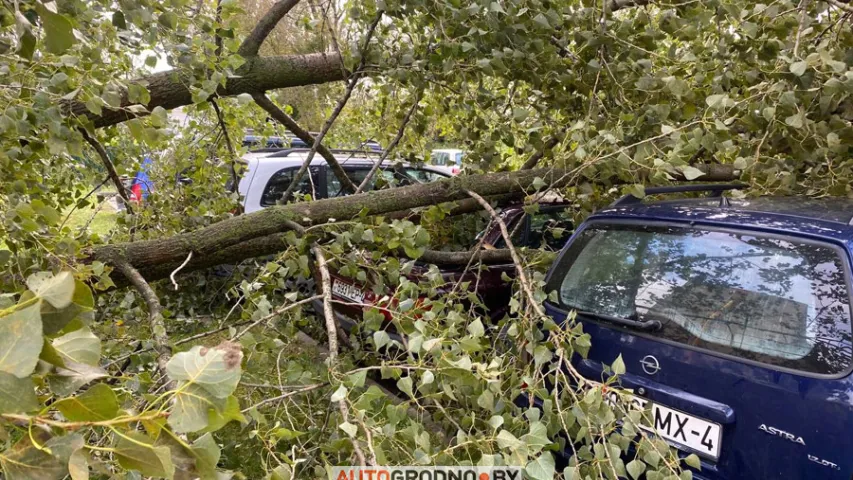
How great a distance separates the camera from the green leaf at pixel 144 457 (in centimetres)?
67

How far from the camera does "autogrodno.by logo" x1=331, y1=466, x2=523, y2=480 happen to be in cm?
146

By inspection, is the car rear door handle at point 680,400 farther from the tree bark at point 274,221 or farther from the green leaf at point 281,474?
the green leaf at point 281,474

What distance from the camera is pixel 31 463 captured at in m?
0.66

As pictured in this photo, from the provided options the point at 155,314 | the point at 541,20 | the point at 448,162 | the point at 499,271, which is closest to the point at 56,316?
the point at 155,314

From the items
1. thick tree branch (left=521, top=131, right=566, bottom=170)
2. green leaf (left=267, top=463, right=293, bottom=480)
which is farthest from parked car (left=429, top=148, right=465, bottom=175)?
green leaf (left=267, top=463, right=293, bottom=480)

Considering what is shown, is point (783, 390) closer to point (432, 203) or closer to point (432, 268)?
point (432, 268)

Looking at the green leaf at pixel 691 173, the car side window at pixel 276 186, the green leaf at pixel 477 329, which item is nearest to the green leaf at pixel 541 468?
the green leaf at pixel 477 329

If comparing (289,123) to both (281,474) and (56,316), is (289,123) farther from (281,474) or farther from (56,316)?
(56,316)

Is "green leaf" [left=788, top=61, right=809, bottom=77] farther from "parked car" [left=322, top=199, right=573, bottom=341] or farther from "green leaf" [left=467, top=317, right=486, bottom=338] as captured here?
"parked car" [left=322, top=199, right=573, bottom=341]

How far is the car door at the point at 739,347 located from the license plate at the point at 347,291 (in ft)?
6.87

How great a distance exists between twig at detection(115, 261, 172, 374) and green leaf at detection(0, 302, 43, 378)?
883 millimetres

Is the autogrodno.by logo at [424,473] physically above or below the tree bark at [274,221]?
below

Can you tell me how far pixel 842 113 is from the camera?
2.40 m

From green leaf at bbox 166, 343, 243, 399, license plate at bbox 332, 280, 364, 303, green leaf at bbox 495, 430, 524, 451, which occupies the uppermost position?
green leaf at bbox 166, 343, 243, 399
